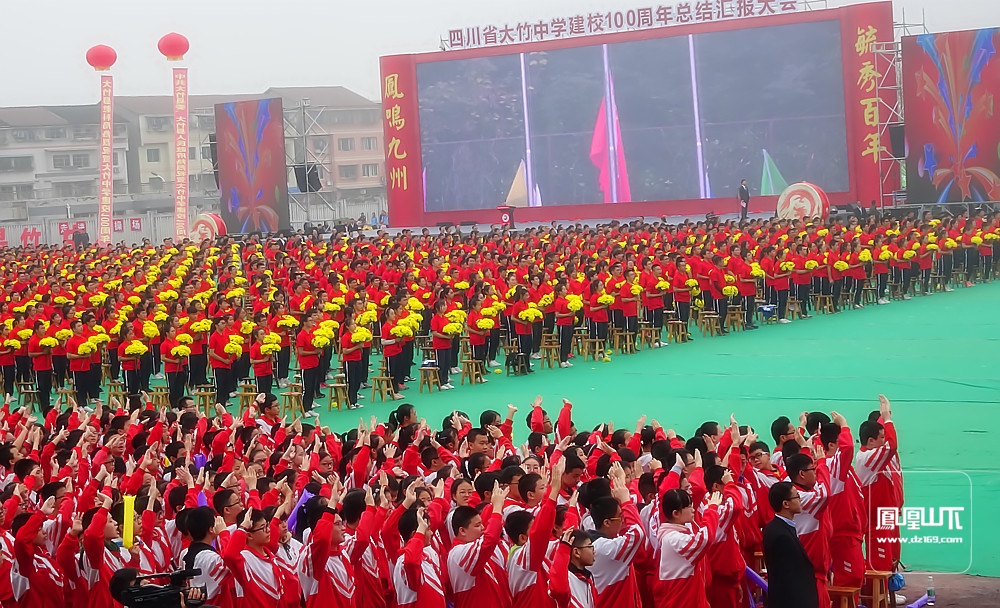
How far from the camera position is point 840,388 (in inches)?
554

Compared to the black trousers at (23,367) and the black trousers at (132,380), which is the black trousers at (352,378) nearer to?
the black trousers at (132,380)

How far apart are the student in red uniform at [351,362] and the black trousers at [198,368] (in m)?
2.00

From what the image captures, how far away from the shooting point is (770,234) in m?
22.6

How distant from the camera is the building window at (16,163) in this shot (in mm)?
57656

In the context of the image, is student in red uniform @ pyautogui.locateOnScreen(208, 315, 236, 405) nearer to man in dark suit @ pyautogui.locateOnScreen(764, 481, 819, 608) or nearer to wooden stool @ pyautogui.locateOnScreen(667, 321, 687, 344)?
wooden stool @ pyautogui.locateOnScreen(667, 321, 687, 344)

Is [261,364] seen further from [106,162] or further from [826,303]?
[106,162]

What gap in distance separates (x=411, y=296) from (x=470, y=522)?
37.1 ft

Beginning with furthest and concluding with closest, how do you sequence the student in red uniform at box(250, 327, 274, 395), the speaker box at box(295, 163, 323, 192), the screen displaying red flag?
the speaker box at box(295, 163, 323, 192) → the screen displaying red flag → the student in red uniform at box(250, 327, 274, 395)

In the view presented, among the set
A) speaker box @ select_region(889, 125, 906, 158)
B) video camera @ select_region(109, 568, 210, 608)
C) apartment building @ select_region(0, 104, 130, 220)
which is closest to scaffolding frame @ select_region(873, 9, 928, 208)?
speaker box @ select_region(889, 125, 906, 158)

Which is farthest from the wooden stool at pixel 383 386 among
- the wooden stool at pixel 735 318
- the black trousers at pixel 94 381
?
the wooden stool at pixel 735 318

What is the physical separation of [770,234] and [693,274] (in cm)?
467

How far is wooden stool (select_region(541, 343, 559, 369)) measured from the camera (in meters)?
16.9

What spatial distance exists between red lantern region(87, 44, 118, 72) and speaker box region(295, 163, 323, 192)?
6.09 metres

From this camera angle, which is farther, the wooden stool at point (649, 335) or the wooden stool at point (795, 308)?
the wooden stool at point (795, 308)
